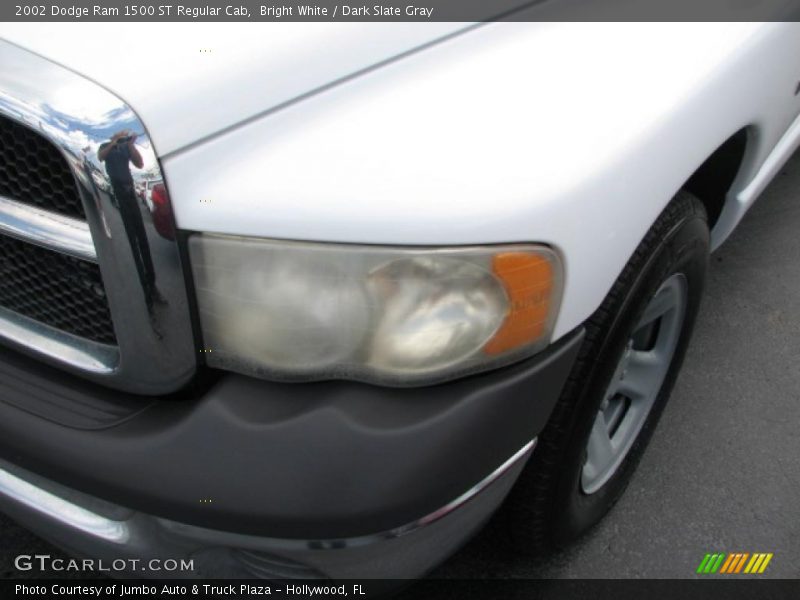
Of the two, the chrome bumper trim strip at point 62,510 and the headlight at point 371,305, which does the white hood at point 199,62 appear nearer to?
the headlight at point 371,305

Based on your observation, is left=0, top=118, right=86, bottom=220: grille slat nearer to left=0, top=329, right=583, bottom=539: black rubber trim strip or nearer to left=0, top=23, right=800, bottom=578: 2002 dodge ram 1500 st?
left=0, top=23, right=800, bottom=578: 2002 dodge ram 1500 st

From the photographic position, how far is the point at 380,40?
1.23 metres

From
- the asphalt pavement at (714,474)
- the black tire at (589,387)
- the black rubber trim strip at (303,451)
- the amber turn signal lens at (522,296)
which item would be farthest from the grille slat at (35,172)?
the asphalt pavement at (714,474)

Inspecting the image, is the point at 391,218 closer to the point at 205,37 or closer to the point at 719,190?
the point at 205,37

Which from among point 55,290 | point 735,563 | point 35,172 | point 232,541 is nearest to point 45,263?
point 55,290

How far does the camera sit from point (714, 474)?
2115 millimetres

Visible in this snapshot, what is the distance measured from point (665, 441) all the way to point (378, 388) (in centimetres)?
135

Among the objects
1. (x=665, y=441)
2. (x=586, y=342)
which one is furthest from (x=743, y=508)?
(x=586, y=342)

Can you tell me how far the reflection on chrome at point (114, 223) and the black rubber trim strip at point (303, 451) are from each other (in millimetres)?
91

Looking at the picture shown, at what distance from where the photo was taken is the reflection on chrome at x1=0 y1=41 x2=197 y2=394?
107cm

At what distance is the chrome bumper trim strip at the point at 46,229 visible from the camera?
1154mm

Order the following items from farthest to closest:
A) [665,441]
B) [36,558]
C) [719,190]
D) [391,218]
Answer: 1. [665,441]
2. [719,190]
3. [36,558]
4. [391,218]

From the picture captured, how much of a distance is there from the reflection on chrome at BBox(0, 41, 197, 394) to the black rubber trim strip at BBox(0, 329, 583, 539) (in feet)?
0.30
